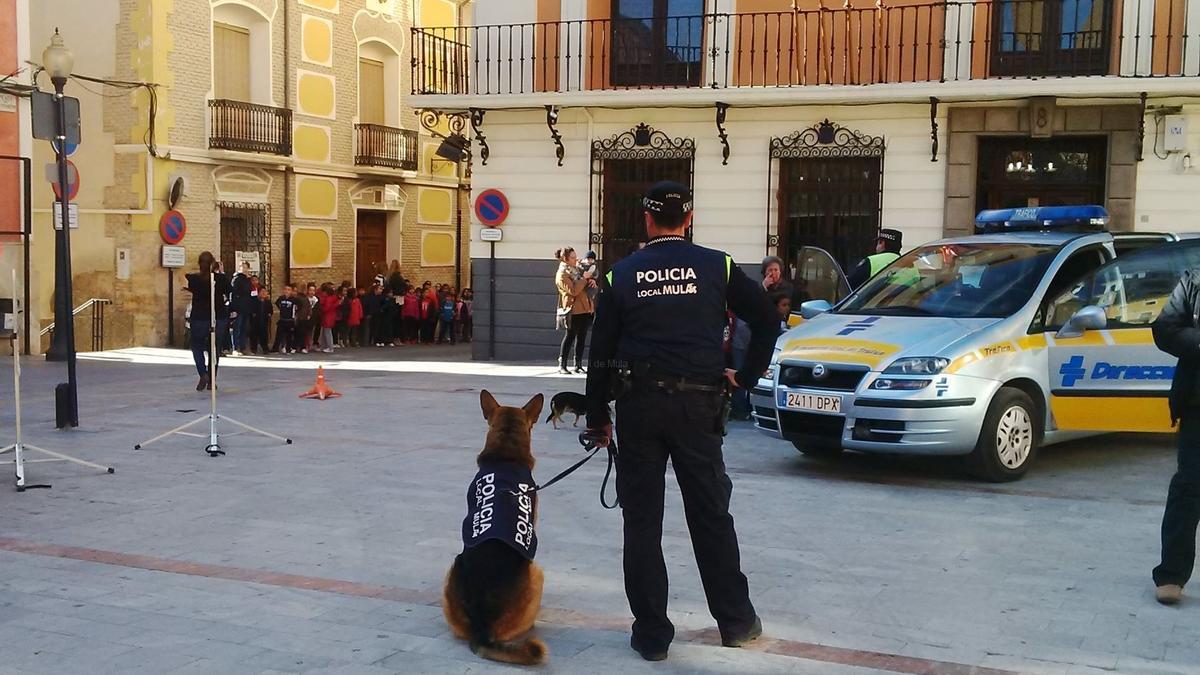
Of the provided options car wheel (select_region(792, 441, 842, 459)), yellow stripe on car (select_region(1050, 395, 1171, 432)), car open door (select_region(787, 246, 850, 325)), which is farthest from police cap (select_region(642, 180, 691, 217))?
car open door (select_region(787, 246, 850, 325))

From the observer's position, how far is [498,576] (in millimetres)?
4988

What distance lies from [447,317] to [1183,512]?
→ 23.1 metres

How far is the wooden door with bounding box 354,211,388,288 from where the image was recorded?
29453 millimetres

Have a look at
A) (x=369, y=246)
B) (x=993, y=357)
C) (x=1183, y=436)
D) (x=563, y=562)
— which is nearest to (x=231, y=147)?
(x=369, y=246)

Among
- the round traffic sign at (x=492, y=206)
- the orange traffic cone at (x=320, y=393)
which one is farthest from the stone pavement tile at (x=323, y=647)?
the round traffic sign at (x=492, y=206)

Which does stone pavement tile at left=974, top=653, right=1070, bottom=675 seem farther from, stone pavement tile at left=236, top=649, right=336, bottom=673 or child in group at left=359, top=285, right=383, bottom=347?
child in group at left=359, top=285, right=383, bottom=347

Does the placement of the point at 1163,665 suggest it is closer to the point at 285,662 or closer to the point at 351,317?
the point at 285,662

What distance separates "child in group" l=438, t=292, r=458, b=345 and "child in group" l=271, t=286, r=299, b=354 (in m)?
4.34

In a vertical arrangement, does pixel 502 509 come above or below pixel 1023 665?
above

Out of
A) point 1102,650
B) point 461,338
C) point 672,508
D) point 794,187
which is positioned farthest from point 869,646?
point 461,338

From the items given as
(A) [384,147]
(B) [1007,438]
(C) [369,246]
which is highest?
(A) [384,147]

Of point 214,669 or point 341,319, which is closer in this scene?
point 214,669

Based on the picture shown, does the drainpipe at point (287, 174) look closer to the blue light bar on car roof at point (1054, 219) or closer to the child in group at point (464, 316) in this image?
the child in group at point (464, 316)

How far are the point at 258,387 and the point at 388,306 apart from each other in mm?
10641
